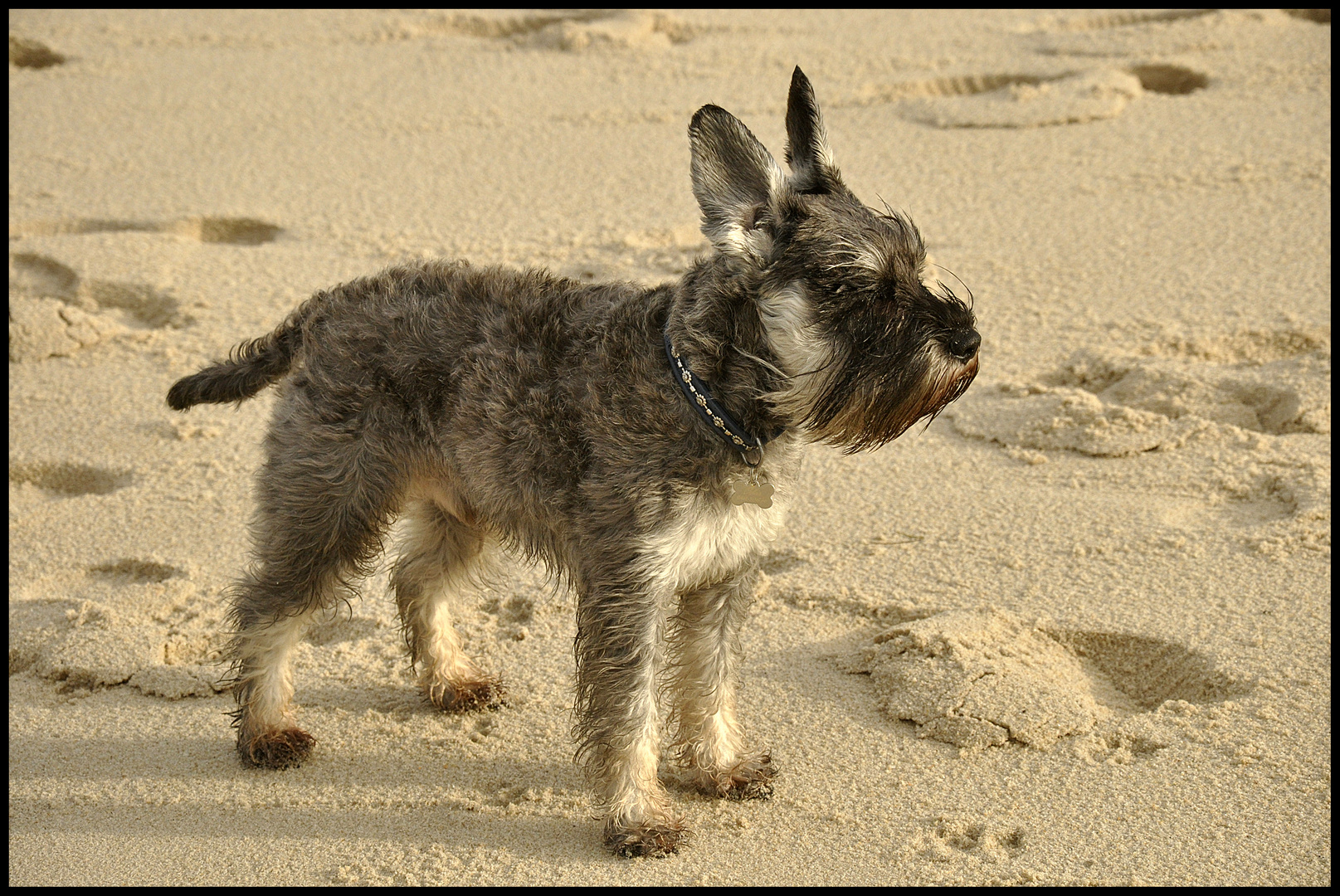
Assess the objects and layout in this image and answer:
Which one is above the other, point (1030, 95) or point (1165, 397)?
point (1030, 95)

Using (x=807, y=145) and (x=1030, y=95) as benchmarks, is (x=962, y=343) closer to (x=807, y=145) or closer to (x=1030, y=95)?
(x=807, y=145)

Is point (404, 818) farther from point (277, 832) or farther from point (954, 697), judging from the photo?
point (954, 697)

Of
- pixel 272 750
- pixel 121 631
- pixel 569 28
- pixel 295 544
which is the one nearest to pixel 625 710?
pixel 295 544

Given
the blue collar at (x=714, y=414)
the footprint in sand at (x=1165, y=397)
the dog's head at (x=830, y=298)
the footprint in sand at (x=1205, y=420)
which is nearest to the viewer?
the dog's head at (x=830, y=298)

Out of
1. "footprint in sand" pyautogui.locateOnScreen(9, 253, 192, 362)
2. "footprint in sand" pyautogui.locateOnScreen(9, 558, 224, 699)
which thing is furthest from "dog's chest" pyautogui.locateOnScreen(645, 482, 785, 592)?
"footprint in sand" pyautogui.locateOnScreen(9, 253, 192, 362)

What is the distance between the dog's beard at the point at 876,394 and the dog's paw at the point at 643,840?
1.44 meters

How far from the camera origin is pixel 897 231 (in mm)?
4016

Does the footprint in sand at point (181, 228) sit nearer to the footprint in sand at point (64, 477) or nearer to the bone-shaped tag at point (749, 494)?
the footprint in sand at point (64, 477)

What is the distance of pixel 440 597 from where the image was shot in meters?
5.13

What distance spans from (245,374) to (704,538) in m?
2.00

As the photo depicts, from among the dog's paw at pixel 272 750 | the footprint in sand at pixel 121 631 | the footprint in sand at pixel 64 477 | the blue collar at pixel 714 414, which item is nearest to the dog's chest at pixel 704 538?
the blue collar at pixel 714 414

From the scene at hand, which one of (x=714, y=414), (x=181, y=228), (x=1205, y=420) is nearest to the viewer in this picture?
(x=714, y=414)

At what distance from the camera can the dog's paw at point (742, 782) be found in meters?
4.61

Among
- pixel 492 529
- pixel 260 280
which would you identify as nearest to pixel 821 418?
pixel 492 529
